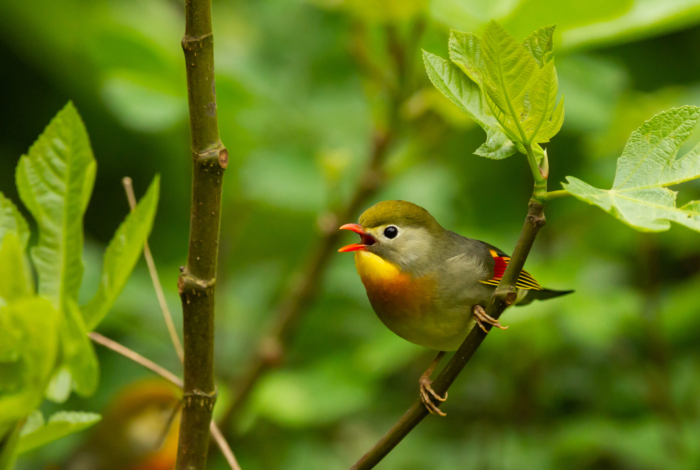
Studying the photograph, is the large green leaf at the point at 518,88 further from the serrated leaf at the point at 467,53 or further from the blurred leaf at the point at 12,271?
the blurred leaf at the point at 12,271

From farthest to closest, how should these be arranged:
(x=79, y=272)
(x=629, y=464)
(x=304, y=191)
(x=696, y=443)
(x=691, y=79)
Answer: (x=691, y=79), (x=304, y=191), (x=629, y=464), (x=696, y=443), (x=79, y=272)

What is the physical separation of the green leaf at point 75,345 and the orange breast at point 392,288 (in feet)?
1.20

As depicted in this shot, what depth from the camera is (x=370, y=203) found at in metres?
2.12

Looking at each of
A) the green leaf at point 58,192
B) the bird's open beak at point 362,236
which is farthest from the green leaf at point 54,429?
the bird's open beak at point 362,236

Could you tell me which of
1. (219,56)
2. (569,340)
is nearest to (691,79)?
(569,340)

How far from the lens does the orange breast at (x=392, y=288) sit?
82 centimetres

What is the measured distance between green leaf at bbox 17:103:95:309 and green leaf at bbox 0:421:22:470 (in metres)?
0.11

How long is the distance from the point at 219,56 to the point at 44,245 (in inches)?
83.4

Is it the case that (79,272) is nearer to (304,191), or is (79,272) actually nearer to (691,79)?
(304,191)

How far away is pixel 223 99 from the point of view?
2.04 meters

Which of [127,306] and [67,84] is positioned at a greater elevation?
[67,84]

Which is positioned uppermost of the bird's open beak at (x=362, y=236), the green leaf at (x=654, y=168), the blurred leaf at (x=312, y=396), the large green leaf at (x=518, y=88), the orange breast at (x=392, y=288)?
the large green leaf at (x=518, y=88)

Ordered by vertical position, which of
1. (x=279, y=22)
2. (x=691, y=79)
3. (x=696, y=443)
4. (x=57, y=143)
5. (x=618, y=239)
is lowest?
(x=696, y=443)

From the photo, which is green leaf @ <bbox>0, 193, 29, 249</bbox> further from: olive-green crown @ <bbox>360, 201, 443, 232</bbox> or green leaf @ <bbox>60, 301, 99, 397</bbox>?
olive-green crown @ <bbox>360, 201, 443, 232</bbox>
